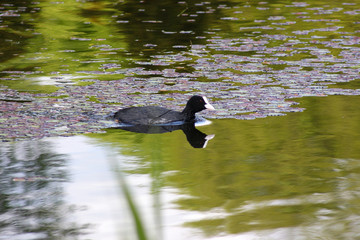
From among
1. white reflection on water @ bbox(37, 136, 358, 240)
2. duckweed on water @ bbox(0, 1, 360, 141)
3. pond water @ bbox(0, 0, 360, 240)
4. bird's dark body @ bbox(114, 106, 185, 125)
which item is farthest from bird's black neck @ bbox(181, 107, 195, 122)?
white reflection on water @ bbox(37, 136, 358, 240)

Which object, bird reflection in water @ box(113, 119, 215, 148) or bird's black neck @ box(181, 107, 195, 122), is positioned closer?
bird reflection in water @ box(113, 119, 215, 148)

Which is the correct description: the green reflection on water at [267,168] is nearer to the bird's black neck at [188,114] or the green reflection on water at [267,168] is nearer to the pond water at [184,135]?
the pond water at [184,135]

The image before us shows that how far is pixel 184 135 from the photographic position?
877 cm

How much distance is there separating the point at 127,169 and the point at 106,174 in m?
0.24

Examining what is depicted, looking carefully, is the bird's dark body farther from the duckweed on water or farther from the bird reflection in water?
the duckweed on water

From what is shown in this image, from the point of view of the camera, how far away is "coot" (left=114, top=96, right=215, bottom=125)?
8.98 meters

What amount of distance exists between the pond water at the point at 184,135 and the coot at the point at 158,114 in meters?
0.26

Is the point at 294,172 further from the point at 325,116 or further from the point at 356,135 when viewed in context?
the point at 325,116

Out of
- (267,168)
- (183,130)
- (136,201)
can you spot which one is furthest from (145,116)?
(136,201)

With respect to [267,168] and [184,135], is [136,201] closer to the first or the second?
[267,168]

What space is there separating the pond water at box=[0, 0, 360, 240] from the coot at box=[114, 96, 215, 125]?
0.86 ft

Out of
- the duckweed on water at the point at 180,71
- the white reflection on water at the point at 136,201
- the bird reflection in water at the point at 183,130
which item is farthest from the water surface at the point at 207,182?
the duckweed on water at the point at 180,71

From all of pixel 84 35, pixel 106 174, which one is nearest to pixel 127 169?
pixel 106 174

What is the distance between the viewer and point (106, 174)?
702 centimetres
